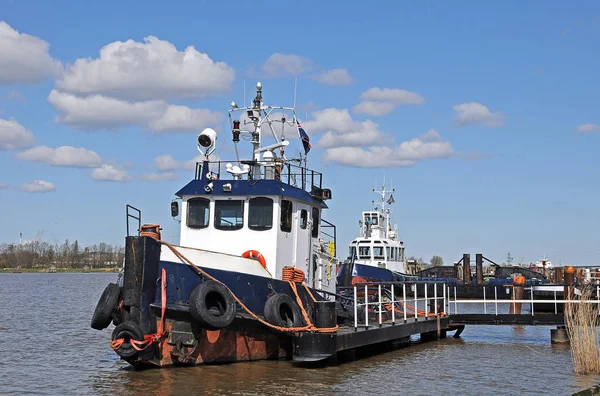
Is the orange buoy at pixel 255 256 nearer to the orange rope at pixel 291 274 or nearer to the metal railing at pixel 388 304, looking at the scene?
the orange rope at pixel 291 274

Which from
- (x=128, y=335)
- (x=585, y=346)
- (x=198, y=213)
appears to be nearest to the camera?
(x=128, y=335)

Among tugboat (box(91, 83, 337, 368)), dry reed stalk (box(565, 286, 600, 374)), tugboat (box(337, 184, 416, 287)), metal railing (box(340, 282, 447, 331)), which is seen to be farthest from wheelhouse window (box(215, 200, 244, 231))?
tugboat (box(337, 184, 416, 287))

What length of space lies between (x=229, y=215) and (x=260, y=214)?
2.17 ft

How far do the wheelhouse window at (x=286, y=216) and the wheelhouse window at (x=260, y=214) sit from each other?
28 cm

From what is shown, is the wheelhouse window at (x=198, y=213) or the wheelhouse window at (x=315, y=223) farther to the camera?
the wheelhouse window at (x=315, y=223)

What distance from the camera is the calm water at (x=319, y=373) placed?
12375 mm

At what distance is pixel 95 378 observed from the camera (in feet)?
44.4

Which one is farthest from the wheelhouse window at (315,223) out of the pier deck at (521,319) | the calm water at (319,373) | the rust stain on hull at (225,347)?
the pier deck at (521,319)

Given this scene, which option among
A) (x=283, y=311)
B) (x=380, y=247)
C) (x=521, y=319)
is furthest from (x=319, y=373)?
(x=380, y=247)

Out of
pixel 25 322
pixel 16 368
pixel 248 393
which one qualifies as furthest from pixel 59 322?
pixel 248 393

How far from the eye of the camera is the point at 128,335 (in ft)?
39.8

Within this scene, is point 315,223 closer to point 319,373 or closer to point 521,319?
point 319,373

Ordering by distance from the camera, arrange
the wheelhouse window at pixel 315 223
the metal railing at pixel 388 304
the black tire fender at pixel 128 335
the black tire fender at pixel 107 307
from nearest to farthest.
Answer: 1. the black tire fender at pixel 128 335
2. the black tire fender at pixel 107 307
3. the metal railing at pixel 388 304
4. the wheelhouse window at pixel 315 223

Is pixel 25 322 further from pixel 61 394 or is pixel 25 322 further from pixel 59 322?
pixel 61 394
